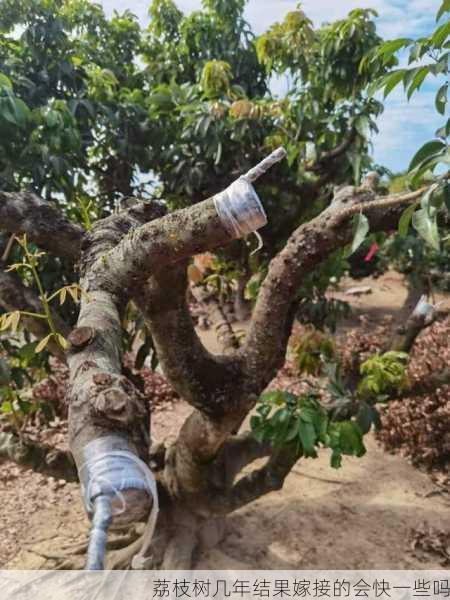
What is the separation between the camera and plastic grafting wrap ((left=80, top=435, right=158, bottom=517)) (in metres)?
0.42

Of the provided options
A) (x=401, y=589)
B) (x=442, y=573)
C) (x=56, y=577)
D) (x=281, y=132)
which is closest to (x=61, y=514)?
(x=56, y=577)

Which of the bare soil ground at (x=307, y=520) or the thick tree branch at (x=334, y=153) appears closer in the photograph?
the bare soil ground at (x=307, y=520)

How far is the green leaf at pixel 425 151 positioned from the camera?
36.2 inches

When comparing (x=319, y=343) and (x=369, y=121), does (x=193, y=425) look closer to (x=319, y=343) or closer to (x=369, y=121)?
(x=319, y=343)

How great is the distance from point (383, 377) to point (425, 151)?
1.08m

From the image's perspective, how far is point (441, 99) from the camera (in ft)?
3.55

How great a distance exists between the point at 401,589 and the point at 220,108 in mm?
2476

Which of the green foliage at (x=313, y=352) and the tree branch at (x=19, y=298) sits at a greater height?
the tree branch at (x=19, y=298)

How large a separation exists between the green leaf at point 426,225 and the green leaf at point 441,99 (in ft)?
1.23

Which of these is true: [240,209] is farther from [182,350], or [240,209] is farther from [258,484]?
[258,484]

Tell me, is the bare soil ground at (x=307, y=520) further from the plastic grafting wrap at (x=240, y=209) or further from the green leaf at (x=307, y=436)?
the plastic grafting wrap at (x=240, y=209)

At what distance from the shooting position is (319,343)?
3.06 metres

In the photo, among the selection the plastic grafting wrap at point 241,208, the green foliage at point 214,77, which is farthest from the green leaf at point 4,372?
the green foliage at point 214,77

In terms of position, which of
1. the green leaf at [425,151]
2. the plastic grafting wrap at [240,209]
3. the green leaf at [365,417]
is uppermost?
the green leaf at [425,151]
